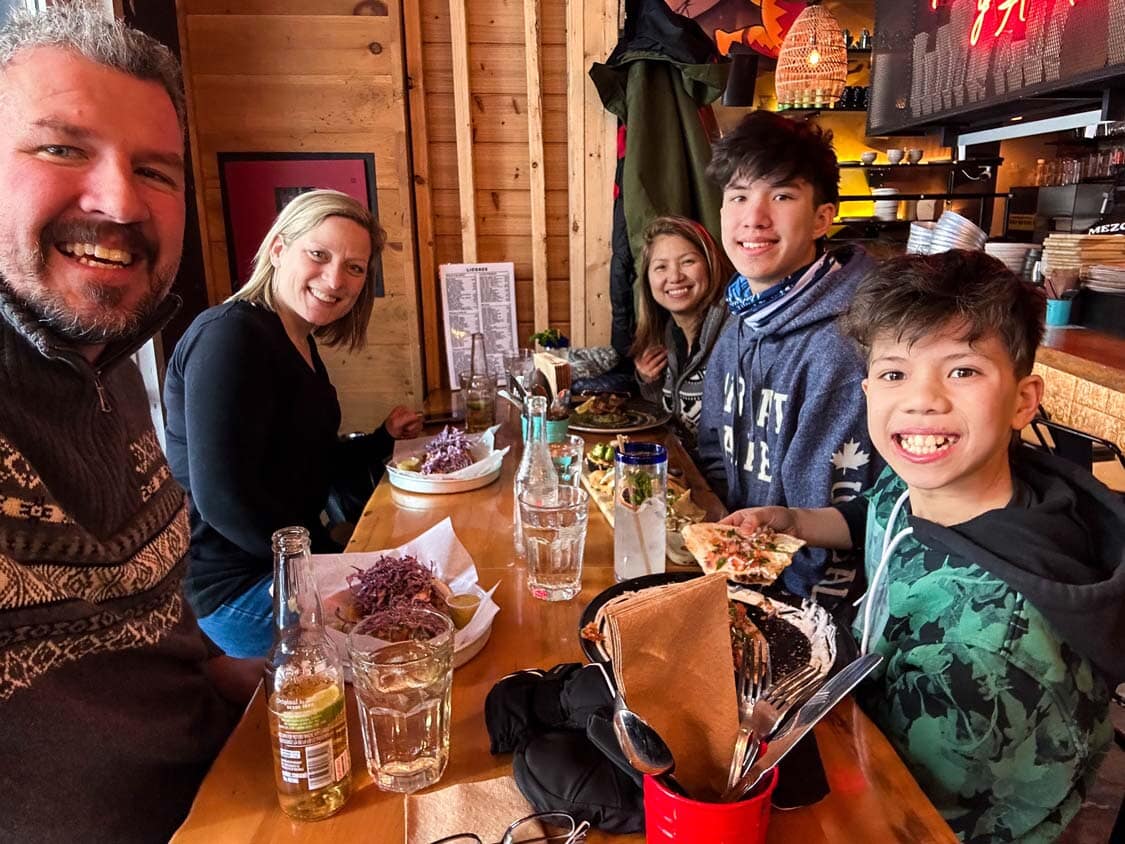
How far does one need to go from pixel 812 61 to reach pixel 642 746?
384 centimetres

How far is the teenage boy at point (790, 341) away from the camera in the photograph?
1751 millimetres

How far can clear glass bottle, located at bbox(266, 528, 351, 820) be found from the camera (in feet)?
2.58

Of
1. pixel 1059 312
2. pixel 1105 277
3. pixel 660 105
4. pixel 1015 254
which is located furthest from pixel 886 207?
pixel 660 105

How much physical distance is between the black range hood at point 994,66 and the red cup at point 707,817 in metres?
3.21

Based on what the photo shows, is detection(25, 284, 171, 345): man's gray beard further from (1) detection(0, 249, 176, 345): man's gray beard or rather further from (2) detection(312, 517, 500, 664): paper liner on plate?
(2) detection(312, 517, 500, 664): paper liner on plate

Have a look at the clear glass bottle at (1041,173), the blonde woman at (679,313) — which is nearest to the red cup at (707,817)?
the blonde woman at (679,313)

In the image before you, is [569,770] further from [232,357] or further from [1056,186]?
[1056,186]

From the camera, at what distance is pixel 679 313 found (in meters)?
2.85

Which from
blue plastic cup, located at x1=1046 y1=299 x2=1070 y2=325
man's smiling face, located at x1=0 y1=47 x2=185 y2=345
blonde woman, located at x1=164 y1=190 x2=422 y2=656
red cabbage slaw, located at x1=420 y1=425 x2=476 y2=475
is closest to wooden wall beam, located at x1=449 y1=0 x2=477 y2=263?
blonde woman, located at x1=164 y1=190 x2=422 y2=656

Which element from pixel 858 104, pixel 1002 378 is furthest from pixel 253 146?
pixel 858 104

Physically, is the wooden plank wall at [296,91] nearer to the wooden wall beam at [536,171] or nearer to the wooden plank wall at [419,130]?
the wooden plank wall at [419,130]

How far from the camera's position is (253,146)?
3.18 metres

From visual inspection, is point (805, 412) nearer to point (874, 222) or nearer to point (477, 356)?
point (477, 356)

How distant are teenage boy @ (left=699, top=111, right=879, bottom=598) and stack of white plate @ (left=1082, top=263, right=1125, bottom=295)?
1.97 m
